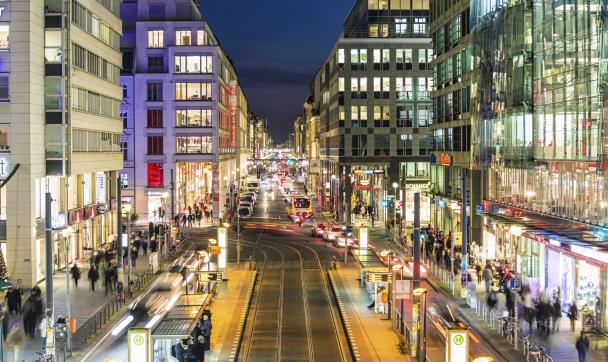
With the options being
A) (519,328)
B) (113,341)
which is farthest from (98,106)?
(519,328)

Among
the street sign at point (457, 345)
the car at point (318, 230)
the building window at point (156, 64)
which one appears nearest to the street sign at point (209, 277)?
the street sign at point (457, 345)

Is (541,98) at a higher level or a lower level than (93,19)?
lower

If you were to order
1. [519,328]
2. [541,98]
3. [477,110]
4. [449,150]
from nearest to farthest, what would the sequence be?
[519,328] < [541,98] < [477,110] < [449,150]

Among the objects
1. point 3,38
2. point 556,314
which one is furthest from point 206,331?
point 3,38

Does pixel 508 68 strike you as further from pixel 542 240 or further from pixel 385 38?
pixel 385 38

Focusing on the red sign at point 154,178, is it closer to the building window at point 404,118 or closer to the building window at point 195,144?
the building window at point 195,144

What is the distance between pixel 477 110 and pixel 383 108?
4623 cm

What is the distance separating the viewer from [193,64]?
100 metres

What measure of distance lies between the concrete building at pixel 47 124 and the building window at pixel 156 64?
120ft

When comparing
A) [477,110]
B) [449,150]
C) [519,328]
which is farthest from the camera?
[449,150]

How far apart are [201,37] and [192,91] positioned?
7.84 metres

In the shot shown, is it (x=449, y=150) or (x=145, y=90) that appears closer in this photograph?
(x=449, y=150)

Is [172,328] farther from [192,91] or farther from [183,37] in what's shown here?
[183,37]

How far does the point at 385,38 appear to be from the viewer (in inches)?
4070
